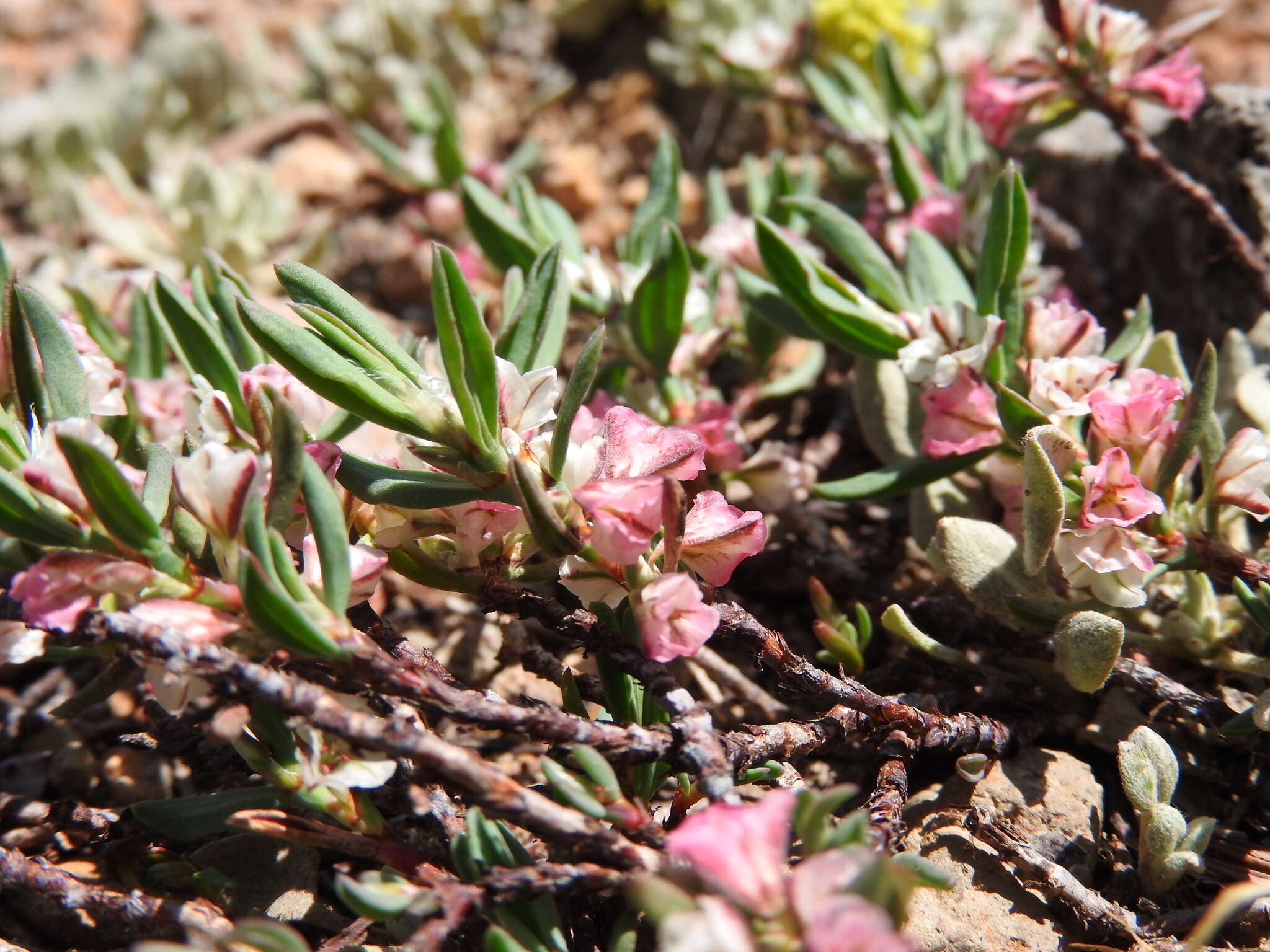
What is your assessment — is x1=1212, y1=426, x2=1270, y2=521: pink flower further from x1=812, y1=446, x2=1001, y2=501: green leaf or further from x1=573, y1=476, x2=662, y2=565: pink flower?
x1=573, y1=476, x2=662, y2=565: pink flower

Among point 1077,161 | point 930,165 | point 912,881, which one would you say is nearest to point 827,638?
point 912,881

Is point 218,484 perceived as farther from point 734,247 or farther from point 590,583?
point 734,247

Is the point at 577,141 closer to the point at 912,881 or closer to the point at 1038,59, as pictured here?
the point at 1038,59

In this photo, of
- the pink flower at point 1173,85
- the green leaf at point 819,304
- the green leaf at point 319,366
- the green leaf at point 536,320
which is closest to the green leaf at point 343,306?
the green leaf at point 319,366

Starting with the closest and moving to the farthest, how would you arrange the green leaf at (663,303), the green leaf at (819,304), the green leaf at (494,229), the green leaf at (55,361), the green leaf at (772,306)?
the green leaf at (55,361), the green leaf at (819,304), the green leaf at (663,303), the green leaf at (772,306), the green leaf at (494,229)

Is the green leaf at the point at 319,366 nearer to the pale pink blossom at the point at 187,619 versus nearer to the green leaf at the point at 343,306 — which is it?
the green leaf at the point at 343,306
